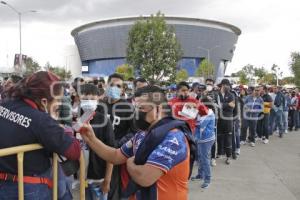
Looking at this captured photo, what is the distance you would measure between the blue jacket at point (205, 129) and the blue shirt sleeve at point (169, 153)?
4.51 meters

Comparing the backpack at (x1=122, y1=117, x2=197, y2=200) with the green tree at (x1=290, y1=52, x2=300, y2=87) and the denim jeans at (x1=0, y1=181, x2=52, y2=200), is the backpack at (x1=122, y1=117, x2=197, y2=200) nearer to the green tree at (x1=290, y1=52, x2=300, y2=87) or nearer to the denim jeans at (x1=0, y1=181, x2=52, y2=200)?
the denim jeans at (x1=0, y1=181, x2=52, y2=200)

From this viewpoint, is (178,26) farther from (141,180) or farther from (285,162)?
(141,180)

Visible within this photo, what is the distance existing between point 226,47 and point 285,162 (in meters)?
101

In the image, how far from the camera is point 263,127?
12.6 metres

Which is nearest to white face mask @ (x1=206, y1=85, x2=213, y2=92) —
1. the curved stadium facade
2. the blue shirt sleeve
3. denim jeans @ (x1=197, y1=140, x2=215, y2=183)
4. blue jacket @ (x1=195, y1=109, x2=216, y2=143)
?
blue jacket @ (x1=195, y1=109, x2=216, y2=143)

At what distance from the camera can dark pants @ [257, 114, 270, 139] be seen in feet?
41.0

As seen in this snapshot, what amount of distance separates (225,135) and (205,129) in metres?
2.28

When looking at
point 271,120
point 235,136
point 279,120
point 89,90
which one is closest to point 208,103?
point 235,136

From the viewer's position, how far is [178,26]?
98000 mm

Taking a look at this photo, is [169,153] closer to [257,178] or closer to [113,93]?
[113,93]

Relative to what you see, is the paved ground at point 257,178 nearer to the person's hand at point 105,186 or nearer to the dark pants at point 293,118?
the person's hand at point 105,186

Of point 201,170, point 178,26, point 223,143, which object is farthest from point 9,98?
point 178,26

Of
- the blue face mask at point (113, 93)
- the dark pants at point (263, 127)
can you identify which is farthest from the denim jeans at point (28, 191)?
the dark pants at point (263, 127)

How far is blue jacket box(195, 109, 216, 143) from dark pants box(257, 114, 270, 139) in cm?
564
